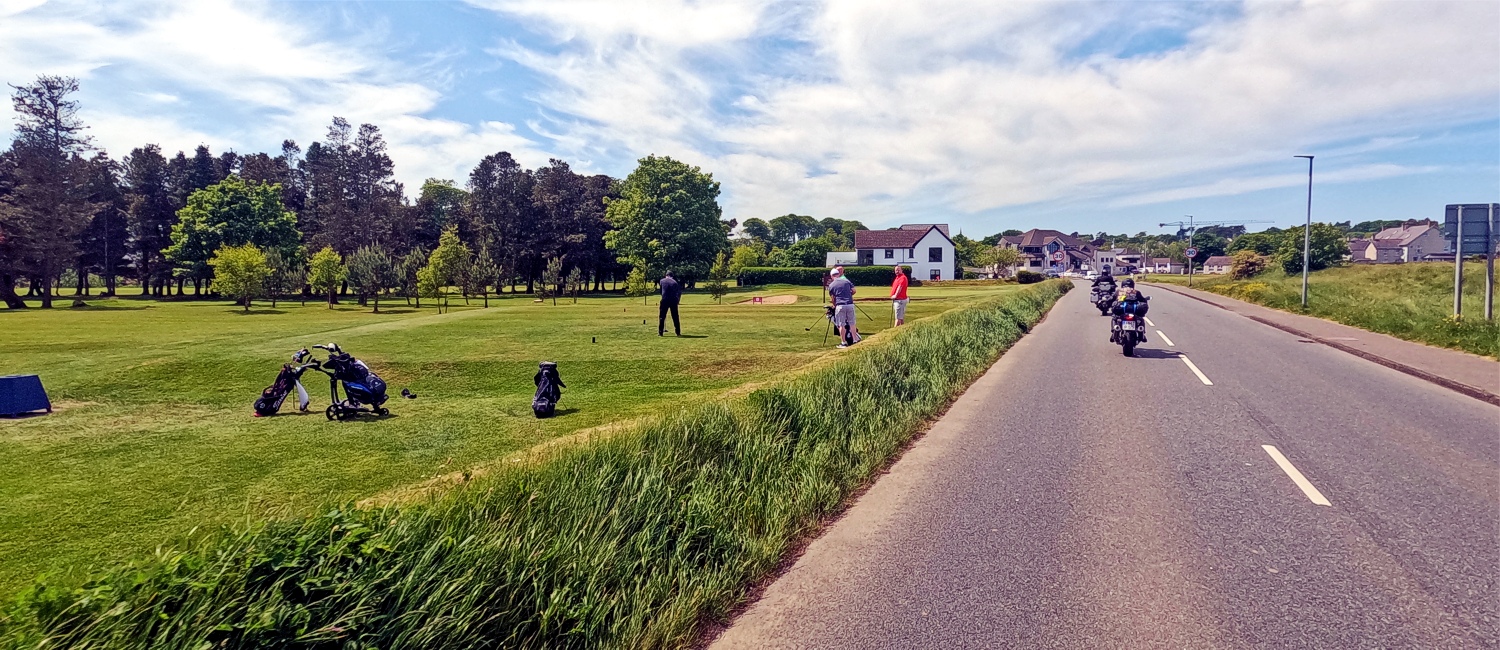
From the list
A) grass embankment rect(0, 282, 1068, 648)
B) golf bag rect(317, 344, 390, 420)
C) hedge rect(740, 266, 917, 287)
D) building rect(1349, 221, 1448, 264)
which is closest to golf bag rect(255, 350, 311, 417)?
golf bag rect(317, 344, 390, 420)

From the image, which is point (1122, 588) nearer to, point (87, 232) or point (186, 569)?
point (186, 569)

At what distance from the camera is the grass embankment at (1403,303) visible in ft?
57.4

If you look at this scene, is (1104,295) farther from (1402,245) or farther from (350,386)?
(1402,245)

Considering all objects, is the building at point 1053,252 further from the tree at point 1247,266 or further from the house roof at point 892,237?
the tree at point 1247,266

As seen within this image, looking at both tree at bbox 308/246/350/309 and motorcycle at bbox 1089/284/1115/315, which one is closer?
motorcycle at bbox 1089/284/1115/315

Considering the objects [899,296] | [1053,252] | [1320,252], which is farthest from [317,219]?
[1053,252]

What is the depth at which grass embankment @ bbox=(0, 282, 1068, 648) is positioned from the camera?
2748mm

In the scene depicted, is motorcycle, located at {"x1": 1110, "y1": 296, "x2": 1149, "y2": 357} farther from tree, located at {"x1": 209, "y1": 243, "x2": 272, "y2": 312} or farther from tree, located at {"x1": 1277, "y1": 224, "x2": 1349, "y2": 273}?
tree, located at {"x1": 1277, "y1": 224, "x2": 1349, "y2": 273}

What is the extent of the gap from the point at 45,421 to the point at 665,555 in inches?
482

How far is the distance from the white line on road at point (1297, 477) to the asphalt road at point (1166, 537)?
0.04 m

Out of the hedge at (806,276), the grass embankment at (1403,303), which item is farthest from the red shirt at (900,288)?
the hedge at (806,276)

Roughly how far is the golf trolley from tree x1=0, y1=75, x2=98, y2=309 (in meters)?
60.0

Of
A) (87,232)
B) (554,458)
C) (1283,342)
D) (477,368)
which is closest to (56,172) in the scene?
(87,232)

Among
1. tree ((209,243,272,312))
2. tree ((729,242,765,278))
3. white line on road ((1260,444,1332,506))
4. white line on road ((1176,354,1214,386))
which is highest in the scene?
tree ((729,242,765,278))
